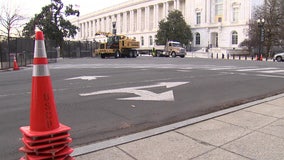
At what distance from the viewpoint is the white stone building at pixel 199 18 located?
71.4 meters

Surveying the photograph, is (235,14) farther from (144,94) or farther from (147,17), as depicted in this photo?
(144,94)

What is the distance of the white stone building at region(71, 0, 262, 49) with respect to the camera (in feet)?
234

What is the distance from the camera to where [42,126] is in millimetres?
3090

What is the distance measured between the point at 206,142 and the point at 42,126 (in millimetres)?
2586

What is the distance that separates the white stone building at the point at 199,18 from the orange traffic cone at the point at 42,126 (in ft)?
220

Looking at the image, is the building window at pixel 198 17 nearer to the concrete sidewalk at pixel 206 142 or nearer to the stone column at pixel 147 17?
the stone column at pixel 147 17

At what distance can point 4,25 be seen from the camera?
50406 mm

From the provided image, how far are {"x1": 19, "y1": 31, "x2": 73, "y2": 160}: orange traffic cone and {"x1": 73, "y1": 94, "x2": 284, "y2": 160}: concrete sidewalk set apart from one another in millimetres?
950

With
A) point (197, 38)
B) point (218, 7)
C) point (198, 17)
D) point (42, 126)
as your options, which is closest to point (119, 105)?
point (42, 126)

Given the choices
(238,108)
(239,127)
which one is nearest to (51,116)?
(239,127)

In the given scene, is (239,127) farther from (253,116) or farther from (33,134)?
(33,134)

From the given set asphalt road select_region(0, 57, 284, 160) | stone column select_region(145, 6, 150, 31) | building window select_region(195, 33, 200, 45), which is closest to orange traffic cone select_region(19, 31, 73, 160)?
asphalt road select_region(0, 57, 284, 160)

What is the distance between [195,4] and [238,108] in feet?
259

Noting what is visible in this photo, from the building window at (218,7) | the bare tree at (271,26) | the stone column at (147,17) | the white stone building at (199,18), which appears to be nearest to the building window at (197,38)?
the white stone building at (199,18)
